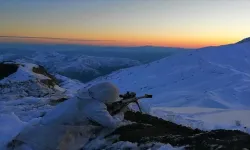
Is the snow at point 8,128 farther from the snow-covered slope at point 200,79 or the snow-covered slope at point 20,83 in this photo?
the snow-covered slope at point 200,79

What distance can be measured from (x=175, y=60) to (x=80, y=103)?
60075 mm

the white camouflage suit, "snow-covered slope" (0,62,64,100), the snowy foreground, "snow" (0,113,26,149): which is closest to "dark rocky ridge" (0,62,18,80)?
"snow-covered slope" (0,62,64,100)

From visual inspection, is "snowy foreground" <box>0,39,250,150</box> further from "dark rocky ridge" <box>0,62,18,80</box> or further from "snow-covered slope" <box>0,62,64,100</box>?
"dark rocky ridge" <box>0,62,18,80</box>

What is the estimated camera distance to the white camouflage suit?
880cm

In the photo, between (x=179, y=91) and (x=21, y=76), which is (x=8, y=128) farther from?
(x=179, y=91)

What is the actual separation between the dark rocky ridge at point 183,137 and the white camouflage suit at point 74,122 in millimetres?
578

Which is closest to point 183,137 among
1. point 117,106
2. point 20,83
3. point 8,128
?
point 117,106

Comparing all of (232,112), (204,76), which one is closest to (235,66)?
(204,76)

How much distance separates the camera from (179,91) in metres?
42.3

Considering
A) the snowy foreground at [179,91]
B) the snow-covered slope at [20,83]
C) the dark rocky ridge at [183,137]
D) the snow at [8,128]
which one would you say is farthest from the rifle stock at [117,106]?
the snow-covered slope at [20,83]

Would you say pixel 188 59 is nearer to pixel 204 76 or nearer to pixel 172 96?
pixel 204 76

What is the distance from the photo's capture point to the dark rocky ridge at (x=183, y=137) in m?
7.32

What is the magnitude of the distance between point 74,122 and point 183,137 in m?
2.50

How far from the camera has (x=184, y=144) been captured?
770cm
